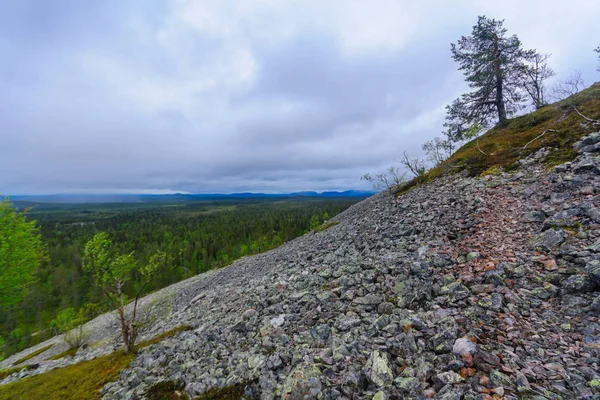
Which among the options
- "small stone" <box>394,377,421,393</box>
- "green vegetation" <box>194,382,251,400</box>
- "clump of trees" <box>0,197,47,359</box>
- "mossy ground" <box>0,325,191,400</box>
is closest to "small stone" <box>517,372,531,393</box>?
"small stone" <box>394,377,421,393</box>

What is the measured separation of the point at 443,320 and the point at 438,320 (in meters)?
0.13

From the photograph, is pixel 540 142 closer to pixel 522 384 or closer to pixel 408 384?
pixel 522 384

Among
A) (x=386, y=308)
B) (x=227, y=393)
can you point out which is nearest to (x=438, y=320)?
(x=386, y=308)

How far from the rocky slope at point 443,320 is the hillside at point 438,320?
0.04 meters

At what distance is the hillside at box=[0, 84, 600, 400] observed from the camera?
4891 millimetres

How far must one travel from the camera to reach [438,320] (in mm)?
6414

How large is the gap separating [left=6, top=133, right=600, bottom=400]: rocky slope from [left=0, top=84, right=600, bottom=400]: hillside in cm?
4

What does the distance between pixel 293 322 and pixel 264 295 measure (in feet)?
14.1

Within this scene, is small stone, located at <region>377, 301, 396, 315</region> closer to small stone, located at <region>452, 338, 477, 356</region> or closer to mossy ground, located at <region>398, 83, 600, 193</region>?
small stone, located at <region>452, 338, 477, 356</region>

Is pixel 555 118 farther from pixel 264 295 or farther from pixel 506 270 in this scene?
pixel 264 295

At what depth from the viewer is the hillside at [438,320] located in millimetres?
4891

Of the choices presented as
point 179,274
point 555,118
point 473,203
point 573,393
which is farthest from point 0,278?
point 179,274

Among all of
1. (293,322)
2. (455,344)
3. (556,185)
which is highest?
(556,185)

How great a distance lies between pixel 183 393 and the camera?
23.1 ft
